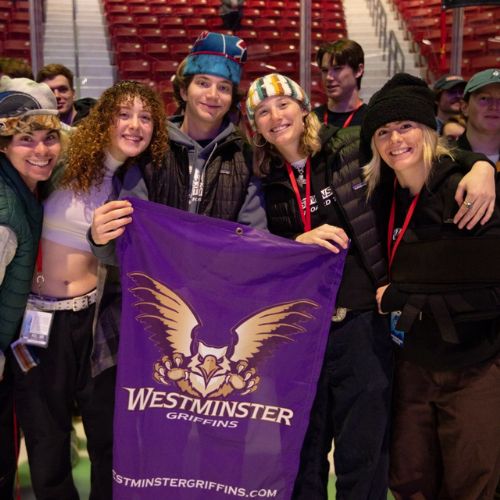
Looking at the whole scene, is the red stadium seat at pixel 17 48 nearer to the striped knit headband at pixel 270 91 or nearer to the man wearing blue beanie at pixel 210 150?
the man wearing blue beanie at pixel 210 150

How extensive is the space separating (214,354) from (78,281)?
1.91 feet

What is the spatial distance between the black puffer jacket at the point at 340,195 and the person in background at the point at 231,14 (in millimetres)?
5122

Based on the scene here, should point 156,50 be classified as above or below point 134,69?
above

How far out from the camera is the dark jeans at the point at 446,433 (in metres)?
2.09

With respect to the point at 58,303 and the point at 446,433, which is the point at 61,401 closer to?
the point at 58,303

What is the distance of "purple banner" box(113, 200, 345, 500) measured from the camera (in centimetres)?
210

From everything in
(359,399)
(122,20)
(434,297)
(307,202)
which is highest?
(122,20)

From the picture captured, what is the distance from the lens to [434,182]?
2037 millimetres

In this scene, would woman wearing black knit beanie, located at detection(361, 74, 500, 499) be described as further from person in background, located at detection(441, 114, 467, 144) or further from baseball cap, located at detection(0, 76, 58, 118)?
person in background, located at detection(441, 114, 467, 144)

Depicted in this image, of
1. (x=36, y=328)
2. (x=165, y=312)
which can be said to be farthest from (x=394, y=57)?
(x=36, y=328)

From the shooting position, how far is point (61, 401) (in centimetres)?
233

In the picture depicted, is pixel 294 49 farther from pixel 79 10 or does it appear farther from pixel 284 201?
pixel 284 201

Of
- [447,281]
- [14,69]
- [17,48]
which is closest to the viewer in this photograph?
[447,281]

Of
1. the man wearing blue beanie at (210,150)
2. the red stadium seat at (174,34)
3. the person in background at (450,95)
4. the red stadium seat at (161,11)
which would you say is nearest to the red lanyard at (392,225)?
the man wearing blue beanie at (210,150)
